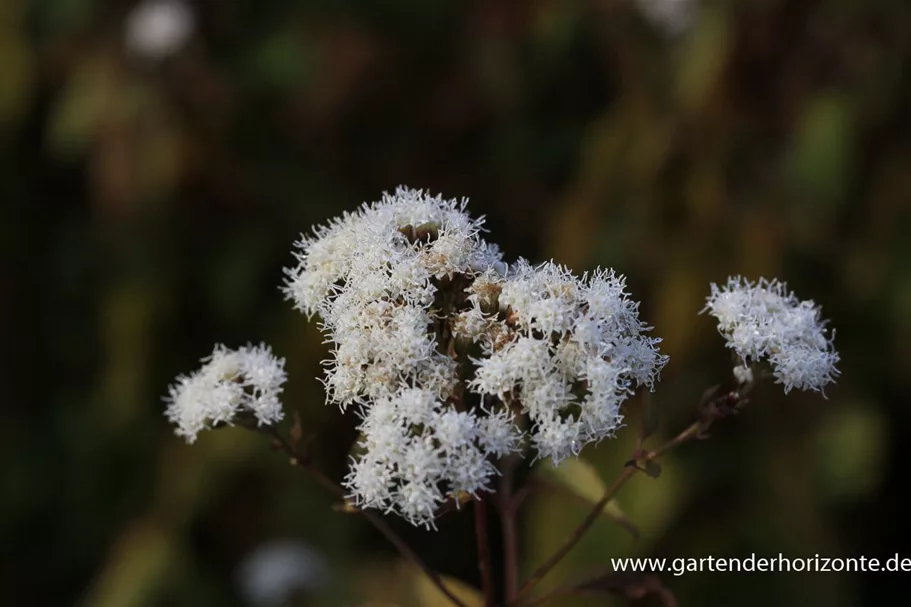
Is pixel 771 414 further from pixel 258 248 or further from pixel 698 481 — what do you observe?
pixel 258 248

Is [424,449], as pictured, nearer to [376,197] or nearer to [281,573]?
[281,573]

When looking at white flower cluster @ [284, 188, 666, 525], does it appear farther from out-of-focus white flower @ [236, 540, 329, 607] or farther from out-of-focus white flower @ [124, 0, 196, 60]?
out-of-focus white flower @ [124, 0, 196, 60]

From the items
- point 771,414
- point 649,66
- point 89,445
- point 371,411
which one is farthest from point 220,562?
point 371,411

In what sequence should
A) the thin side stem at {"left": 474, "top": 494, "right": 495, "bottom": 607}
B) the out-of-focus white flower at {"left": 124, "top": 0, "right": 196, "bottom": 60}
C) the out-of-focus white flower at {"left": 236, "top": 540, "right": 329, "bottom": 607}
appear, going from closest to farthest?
the thin side stem at {"left": 474, "top": 494, "right": 495, "bottom": 607}
the out-of-focus white flower at {"left": 236, "top": 540, "right": 329, "bottom": 607}
the out-of-focus white flower at {"left": 124, "top": 0, "right": 196, "bottom": 60}

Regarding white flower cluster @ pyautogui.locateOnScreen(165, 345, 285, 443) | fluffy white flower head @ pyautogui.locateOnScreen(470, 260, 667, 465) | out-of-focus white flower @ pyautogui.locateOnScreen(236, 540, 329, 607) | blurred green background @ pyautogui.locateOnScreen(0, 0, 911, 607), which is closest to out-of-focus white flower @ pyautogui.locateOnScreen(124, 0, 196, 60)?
blurred green background @ pyautogui.locateOnScreen(0, 0, 911, 607)

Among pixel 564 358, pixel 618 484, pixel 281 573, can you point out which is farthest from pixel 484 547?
pixel 281 573
